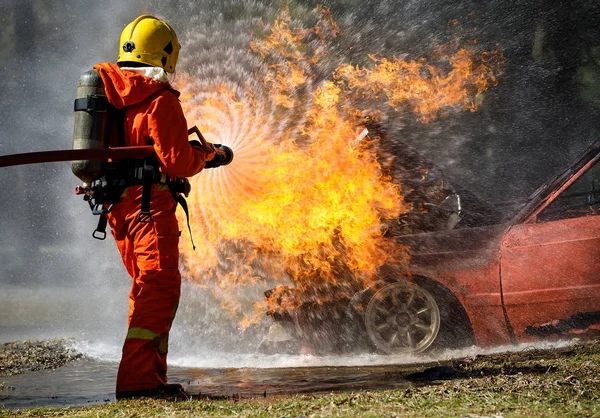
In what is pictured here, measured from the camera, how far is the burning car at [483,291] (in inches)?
236

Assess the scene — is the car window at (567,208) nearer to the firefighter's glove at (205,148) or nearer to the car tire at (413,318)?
the car tire at (413,318)

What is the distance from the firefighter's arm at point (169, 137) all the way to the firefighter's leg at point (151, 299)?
0.28m

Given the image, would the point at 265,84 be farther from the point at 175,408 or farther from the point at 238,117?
the point at 175,408

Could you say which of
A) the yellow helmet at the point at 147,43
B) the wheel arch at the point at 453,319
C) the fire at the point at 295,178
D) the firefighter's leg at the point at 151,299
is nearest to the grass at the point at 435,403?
the firefighter's leg at the point at 151,299

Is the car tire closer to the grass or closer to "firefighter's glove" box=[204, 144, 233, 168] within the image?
the grass

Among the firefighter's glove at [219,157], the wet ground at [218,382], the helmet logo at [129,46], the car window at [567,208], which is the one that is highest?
the helmet logo at [129,46]

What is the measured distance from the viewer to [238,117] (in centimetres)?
899

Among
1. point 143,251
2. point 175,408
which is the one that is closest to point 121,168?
point 143,251

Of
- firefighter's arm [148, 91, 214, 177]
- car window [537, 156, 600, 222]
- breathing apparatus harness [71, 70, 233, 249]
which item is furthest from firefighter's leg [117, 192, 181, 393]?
car window [537, 156, 600, 222]

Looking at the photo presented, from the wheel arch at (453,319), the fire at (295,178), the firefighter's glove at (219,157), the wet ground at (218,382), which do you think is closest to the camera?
the wet ground at (218,382)

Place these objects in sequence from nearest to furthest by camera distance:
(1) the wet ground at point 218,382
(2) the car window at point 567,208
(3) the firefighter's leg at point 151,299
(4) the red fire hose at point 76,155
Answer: (4) the red fire hose at point 76,155 < (3) the firefighter's leg at point 151,299 < (1) the wet ground at point 218,382 < (2) the car window at point 567,208

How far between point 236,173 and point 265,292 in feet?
6.41

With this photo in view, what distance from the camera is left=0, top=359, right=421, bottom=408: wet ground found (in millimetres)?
4945

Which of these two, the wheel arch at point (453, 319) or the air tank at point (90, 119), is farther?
the wheel arch at point (453, 319)
